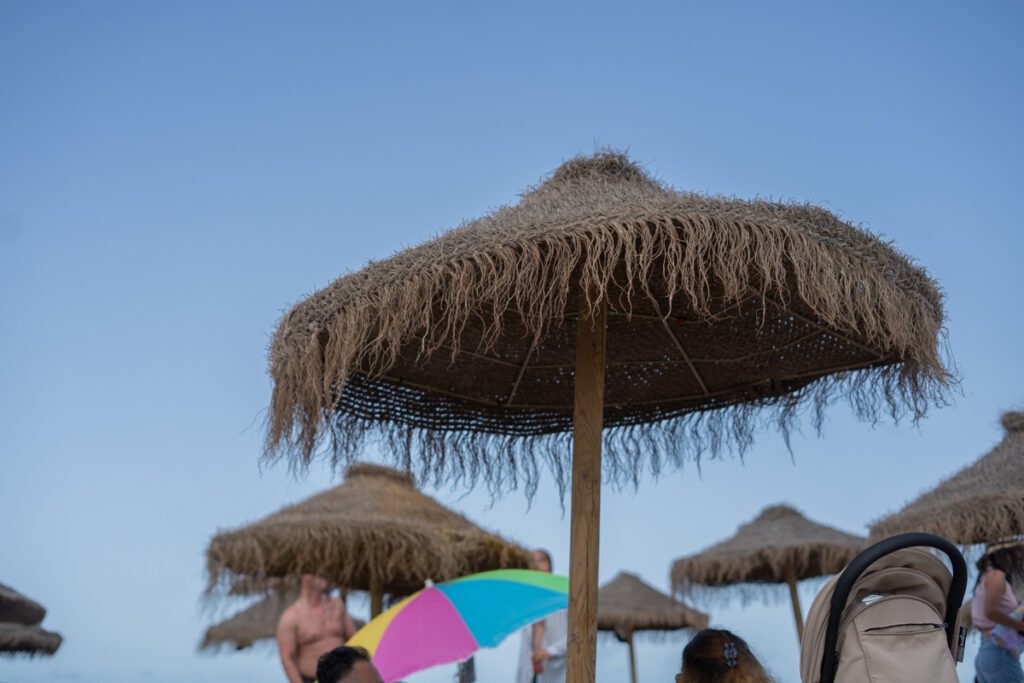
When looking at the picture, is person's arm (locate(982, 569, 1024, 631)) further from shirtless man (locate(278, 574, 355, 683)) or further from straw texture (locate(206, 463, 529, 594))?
straw texture (locate(206, 463, 529, 594))

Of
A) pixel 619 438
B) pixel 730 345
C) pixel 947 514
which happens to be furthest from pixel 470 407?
pixel 947 514

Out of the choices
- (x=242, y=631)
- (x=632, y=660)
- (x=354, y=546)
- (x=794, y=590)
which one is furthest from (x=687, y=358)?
(x=632, y=660)

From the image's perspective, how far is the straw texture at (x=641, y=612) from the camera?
630 inches

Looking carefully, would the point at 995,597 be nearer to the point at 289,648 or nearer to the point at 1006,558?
the point at 1006,558

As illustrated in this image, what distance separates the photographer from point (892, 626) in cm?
229

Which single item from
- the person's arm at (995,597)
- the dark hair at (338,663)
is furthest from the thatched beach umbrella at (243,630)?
the dark hair at (338,663)

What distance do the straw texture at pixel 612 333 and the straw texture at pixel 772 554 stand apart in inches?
306

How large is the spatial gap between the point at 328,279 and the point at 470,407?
5.15ft

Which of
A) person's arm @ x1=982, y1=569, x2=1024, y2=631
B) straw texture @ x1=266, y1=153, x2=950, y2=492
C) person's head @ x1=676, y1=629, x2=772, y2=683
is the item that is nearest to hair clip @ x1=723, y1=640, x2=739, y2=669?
person's head @ x1=676, y1=629, x2=772, y2=683

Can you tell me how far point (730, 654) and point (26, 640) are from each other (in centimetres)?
738

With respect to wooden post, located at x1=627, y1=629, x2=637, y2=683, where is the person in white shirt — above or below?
above

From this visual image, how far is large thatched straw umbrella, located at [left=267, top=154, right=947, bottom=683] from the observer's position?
3289mm

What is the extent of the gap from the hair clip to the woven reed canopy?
440 centimetres

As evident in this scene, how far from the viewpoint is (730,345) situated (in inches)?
185
